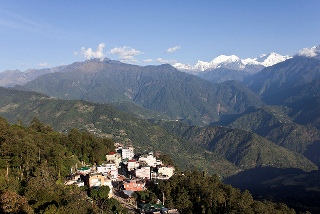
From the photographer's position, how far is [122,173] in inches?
3627

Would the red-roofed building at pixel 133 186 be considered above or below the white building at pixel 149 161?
above

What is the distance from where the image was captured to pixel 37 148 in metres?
59.4

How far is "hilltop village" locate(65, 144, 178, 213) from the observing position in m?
61.0

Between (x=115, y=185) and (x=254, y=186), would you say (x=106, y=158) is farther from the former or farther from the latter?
(x=254, y=186)

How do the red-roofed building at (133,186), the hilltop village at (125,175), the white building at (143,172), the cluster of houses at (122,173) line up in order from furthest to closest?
the white building at (143,172) < the red-roofed building at (133,186) < the cluster of houses at (122,173) < the hilltop village at (125,175)

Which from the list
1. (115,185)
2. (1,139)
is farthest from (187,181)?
(1,139)

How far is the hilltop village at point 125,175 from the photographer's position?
200 ft

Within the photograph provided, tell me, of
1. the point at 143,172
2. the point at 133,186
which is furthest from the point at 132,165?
the point at 133,186

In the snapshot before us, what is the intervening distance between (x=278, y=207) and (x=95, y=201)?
4216cm

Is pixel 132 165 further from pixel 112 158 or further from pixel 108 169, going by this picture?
pixel 108 169

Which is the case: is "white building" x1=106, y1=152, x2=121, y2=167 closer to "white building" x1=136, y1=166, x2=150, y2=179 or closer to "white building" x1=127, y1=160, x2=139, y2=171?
"white building" x1=127, y1=160, x2=139, y2=171

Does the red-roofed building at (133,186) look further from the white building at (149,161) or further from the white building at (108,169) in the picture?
the white building at (149,161)

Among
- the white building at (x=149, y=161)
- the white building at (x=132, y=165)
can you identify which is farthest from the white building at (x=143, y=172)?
the white building at (x=149, y=161)

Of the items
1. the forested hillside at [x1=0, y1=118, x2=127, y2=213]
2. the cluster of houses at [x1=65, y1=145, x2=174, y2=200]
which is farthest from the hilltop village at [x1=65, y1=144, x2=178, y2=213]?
the forested hillside at [x1=0, y1=118, x2=127, y2=213]
